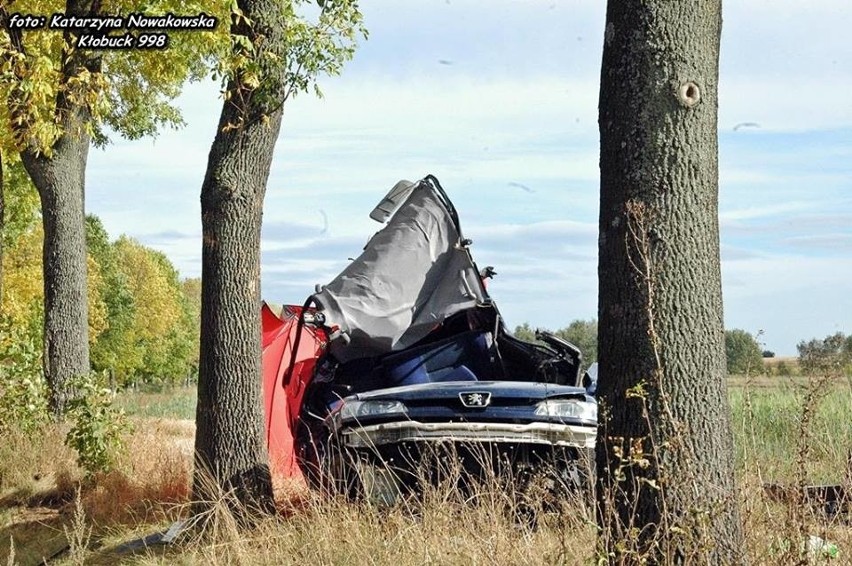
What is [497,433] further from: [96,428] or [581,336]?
[581,336]

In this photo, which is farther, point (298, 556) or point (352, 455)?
point (352, 455)

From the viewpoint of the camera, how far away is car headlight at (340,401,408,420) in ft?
27.5

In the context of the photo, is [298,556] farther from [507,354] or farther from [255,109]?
[255,109]

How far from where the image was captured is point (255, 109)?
33.1 ft

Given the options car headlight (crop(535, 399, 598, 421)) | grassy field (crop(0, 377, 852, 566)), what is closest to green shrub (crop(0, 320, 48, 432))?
grassy field (crop(0, 377, 852, 566))

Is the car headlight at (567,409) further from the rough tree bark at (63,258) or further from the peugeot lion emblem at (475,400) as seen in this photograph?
the rough tree bark at (63,258)

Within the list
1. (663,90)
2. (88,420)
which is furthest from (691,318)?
(88,420)

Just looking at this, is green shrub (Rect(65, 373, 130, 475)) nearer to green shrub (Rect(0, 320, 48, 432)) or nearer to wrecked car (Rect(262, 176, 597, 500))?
green shrub (Rect(0, 320, 48, 432))

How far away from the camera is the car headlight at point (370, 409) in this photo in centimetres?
838

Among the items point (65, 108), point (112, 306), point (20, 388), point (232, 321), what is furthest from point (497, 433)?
point (112, 306)

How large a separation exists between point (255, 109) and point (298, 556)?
14.3 ft

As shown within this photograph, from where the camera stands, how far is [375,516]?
763 cm

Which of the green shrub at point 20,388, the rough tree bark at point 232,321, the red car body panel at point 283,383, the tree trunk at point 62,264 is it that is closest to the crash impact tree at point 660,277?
the rough tree bark at point 232,321

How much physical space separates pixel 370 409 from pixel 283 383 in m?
2.98
